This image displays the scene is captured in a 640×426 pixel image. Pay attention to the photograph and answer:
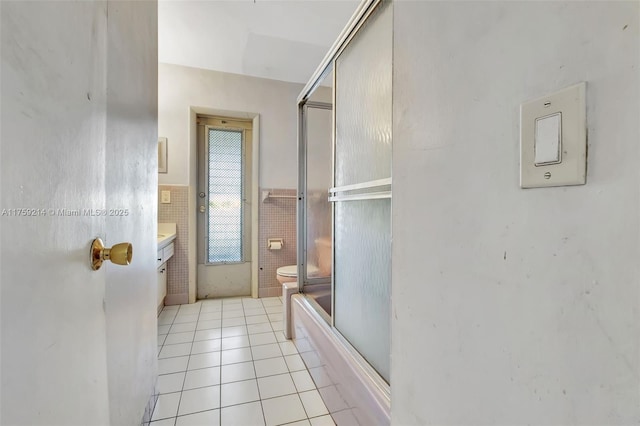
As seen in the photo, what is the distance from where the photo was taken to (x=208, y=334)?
2.19 m

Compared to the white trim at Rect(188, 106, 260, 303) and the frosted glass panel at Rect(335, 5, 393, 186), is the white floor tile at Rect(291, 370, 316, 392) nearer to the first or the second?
the frosted glass panel at Rect(335, 5, 393, 186)

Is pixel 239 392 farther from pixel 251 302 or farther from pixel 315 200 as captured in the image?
pixel 251 302

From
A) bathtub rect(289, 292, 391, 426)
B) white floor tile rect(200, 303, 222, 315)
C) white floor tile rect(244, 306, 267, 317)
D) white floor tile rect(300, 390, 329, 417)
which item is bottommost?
white floor tile rect(300, 390, 329, 417)

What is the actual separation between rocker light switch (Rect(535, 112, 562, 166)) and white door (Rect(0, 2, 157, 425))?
2.50 ft

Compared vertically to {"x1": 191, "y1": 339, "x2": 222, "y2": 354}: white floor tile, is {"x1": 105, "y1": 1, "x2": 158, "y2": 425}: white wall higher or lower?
higher

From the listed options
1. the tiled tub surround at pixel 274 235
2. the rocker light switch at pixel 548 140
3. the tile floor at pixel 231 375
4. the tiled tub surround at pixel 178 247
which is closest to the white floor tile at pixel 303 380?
the tile floor at pixel 231 375

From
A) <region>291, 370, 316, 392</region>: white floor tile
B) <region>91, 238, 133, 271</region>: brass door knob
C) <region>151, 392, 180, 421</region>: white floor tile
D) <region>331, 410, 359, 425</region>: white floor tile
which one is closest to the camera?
<region>91, 238, 133, 271</region>: brass door knob

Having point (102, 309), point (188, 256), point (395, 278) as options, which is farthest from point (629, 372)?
point (188, 256)

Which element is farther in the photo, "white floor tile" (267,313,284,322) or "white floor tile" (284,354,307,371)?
"white floor tile" (267,313,284,322)

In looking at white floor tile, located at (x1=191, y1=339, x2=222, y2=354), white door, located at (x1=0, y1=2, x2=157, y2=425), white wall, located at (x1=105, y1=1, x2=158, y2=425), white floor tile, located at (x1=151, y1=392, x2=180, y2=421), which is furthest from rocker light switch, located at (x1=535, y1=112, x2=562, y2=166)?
white floor tile, located at (x1=191, y1=339, x2=222, y2=354)

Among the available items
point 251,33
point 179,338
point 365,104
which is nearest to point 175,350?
point 179,338

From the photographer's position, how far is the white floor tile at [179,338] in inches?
81.0

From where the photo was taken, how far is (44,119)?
0.44 m

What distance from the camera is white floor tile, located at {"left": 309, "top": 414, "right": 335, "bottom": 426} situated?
4.24 feet
